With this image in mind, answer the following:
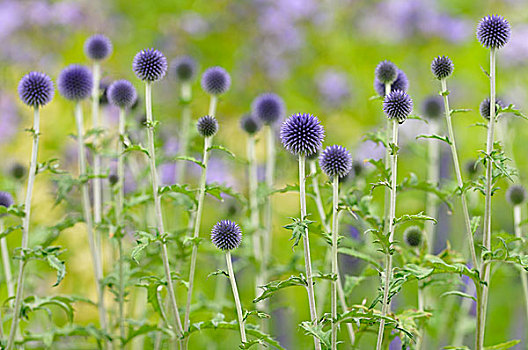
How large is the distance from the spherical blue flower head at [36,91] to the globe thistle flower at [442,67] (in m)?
1.49

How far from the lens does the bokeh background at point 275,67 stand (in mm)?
4234

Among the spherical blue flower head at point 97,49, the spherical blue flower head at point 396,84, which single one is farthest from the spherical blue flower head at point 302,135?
the spherical blue flower head at point 97,49

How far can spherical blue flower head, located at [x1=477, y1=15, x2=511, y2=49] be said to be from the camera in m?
1.90

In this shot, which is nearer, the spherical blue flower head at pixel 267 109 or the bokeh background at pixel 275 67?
the spherical blue flower head at pixel 267 109

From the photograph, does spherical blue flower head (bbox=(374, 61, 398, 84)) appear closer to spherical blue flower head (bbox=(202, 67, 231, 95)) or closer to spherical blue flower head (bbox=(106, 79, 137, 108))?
spherical blue flower head (bbox=(202, 67, 231, 95))

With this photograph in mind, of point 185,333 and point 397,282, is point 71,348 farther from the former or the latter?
point 397,282

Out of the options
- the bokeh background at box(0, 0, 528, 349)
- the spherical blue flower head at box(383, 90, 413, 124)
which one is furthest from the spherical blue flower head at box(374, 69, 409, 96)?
the bokeh background at box(0, 0, 528, 349)

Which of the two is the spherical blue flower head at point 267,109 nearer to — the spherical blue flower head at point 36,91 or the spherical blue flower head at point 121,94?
the spherical blue flower head at point 121,94

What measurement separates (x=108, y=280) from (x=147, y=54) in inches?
36.5

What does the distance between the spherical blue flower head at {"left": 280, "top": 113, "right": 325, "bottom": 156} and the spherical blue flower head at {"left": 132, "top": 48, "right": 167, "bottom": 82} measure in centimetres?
56

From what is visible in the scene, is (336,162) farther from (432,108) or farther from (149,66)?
(432,108)

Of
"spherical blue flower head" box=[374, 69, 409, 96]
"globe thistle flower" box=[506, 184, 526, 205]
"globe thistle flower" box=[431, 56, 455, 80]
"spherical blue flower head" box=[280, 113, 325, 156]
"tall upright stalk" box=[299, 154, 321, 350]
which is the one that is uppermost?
"spherical blue flower head" box=[374, 69, 409, 96]

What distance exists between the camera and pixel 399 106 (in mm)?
1789

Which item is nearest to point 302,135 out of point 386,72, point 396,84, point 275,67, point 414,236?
point 386,72
